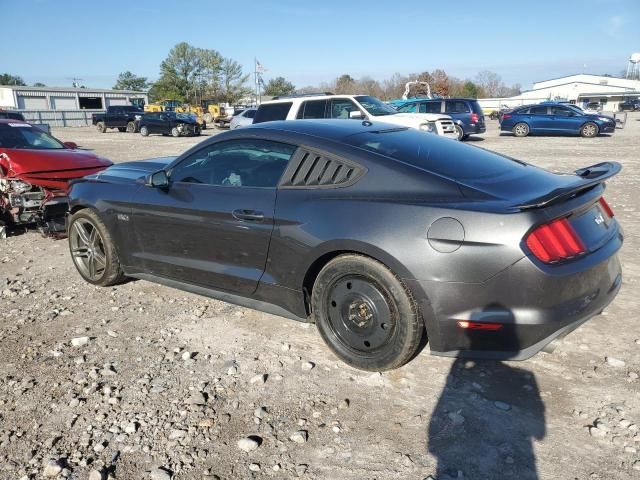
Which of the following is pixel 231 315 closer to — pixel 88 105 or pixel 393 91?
pixel 88 105

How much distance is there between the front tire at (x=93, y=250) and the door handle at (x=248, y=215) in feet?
5.33

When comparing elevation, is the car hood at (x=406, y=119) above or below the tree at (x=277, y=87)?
below

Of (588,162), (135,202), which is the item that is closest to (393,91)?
(588,162)

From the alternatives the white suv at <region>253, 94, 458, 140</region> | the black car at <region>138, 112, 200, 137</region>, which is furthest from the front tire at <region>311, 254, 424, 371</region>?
the black car at <region>138, 112, 200, 137</region>

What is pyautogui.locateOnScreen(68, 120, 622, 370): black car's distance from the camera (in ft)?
8.79

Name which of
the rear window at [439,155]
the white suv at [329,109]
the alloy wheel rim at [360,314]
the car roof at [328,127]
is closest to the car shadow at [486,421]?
the alloy wheel rim at [360,314]

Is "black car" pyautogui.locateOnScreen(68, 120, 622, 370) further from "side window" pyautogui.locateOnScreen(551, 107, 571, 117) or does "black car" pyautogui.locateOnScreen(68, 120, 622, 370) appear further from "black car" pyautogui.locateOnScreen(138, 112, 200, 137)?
"black car" pyautogui.locateOnScreen(138, 112, 200, 137)

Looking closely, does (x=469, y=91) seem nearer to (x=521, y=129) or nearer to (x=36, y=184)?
(x=521, y=129)

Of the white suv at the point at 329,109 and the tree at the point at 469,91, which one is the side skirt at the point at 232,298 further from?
the tree at the point at 469,91

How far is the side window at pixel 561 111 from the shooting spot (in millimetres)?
23094

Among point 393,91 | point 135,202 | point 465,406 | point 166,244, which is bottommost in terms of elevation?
point 465,406

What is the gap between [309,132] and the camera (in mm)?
3533

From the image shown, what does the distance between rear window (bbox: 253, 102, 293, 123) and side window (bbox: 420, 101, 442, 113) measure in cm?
914

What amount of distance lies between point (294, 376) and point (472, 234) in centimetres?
142
